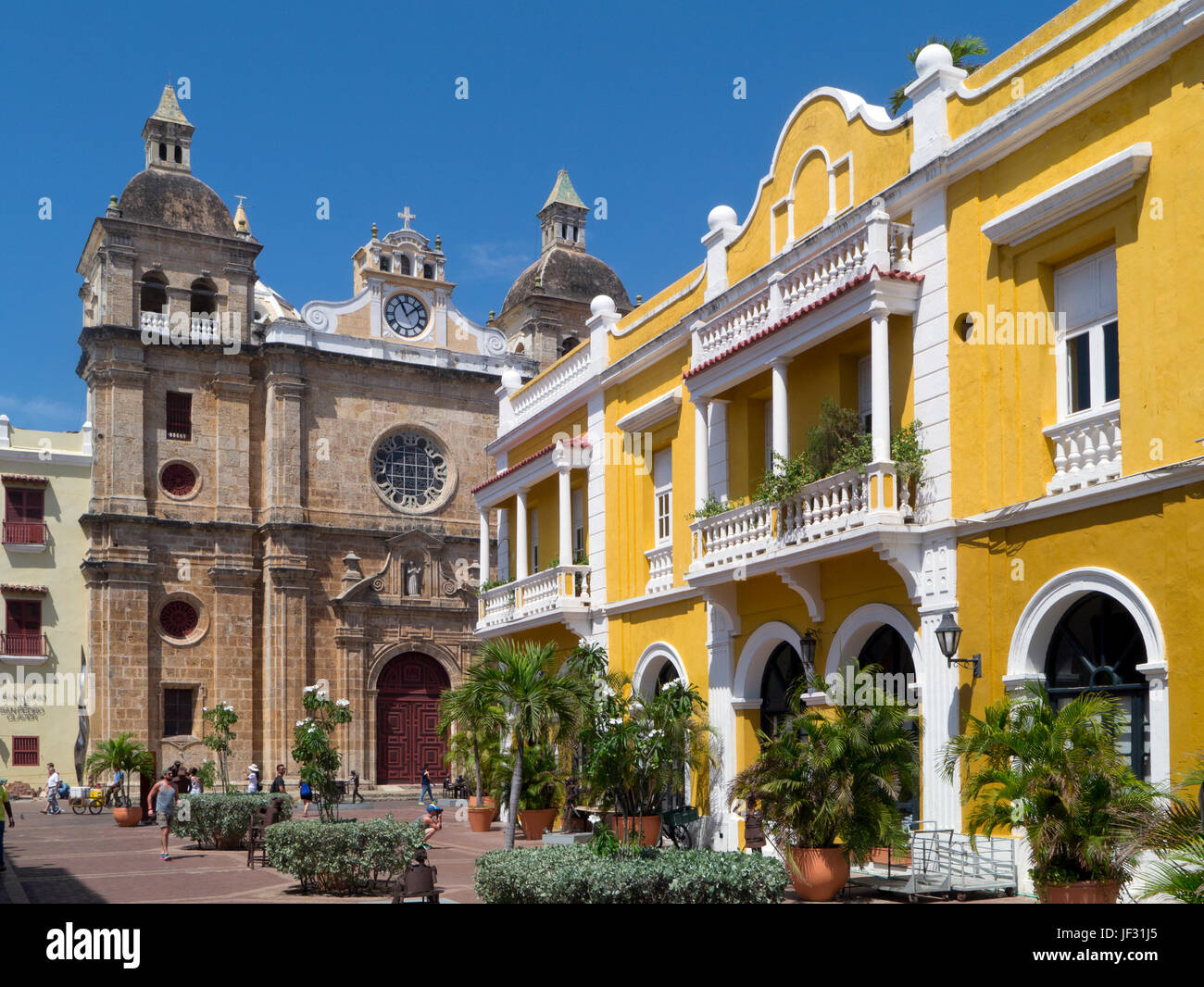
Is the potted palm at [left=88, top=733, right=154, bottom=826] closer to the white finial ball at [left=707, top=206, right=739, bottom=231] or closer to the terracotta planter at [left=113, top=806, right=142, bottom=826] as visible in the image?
the terracotta planter at [left=113, top=806, right=142, bottom=826]

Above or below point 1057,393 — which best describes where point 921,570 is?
below

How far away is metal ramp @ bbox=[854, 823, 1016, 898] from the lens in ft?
41.2

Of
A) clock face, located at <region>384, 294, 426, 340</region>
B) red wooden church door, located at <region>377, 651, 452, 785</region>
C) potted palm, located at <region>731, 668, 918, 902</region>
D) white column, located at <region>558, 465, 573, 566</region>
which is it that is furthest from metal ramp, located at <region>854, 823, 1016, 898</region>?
clock face, located at <region>384, 294, 426, 340</region>

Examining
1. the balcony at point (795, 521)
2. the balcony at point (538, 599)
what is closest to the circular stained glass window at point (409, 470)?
the balcony at point (538, 599)

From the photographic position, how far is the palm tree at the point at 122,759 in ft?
108

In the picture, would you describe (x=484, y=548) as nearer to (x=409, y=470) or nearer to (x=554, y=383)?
(x=554, y=383)

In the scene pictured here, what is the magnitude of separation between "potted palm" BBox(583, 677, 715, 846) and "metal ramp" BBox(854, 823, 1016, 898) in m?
5.13

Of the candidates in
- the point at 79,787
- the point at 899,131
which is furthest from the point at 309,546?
the point at 899,131

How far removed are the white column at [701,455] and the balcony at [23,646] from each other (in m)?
25.2

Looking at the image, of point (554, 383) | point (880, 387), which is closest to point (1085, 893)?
point (880, 387)

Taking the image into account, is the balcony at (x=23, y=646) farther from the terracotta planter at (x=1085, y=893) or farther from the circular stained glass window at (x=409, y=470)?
the terracotta planter at (x=1085, y=893)

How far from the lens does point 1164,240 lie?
1182 centimetres
